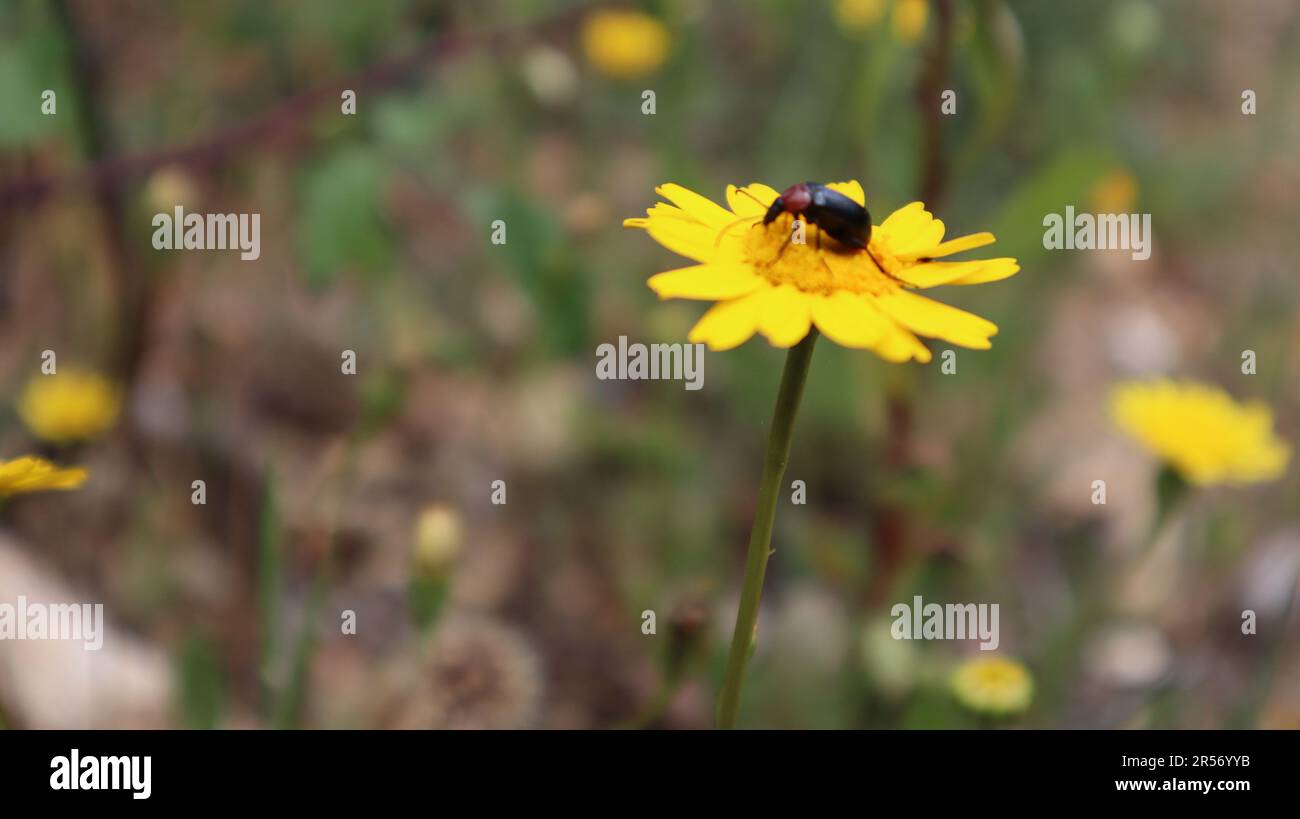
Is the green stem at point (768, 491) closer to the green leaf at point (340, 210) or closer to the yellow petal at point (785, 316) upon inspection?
the yellow petal at point (785, 316)

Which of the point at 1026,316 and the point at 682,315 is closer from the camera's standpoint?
the point at 1026,316

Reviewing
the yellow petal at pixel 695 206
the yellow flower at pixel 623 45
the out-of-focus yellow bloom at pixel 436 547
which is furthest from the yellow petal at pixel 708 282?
the yellow flower at pixel 623 45

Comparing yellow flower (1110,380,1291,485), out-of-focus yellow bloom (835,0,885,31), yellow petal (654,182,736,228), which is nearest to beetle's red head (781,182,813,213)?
yellow petal (654,182,736,228)

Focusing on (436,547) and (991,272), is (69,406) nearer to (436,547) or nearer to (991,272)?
(436,547)

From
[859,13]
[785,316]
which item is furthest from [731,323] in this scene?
[859,13]
